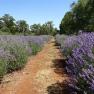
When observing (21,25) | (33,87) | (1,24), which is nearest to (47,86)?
(33,87)

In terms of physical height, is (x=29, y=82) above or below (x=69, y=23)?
below

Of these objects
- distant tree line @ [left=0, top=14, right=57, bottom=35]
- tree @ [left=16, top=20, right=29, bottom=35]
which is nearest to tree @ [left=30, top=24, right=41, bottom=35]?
distant tree line @ [left=0, top=14, right=57, bottom=35]

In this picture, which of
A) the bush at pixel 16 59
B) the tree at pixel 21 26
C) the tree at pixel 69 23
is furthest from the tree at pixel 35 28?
the bush at pixel 16 59

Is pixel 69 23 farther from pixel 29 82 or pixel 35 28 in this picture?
pixel 35 28

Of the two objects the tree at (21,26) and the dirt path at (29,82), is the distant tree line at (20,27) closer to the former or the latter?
the tree at (21,26)

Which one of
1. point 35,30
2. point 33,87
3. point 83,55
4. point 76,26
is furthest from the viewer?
point 35,30

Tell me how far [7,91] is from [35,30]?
99.6 m

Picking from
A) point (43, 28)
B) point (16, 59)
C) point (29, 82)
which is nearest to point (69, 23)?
point (16, 59)

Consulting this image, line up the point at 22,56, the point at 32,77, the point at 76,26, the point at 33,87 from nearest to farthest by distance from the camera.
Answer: the point at 33,87, the point at 32,77, the point at 22,56, the point at 76,26

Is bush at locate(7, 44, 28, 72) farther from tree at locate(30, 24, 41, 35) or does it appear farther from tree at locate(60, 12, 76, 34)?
tree at locate(30, 24, 41, 35)

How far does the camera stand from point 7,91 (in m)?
8.33

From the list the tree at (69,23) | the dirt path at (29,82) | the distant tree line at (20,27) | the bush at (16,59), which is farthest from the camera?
the distant tree line at (20,27)

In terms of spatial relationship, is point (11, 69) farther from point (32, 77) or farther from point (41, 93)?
point (41, 93)

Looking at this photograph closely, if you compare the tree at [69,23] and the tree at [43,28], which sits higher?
the tree at [69,23]
